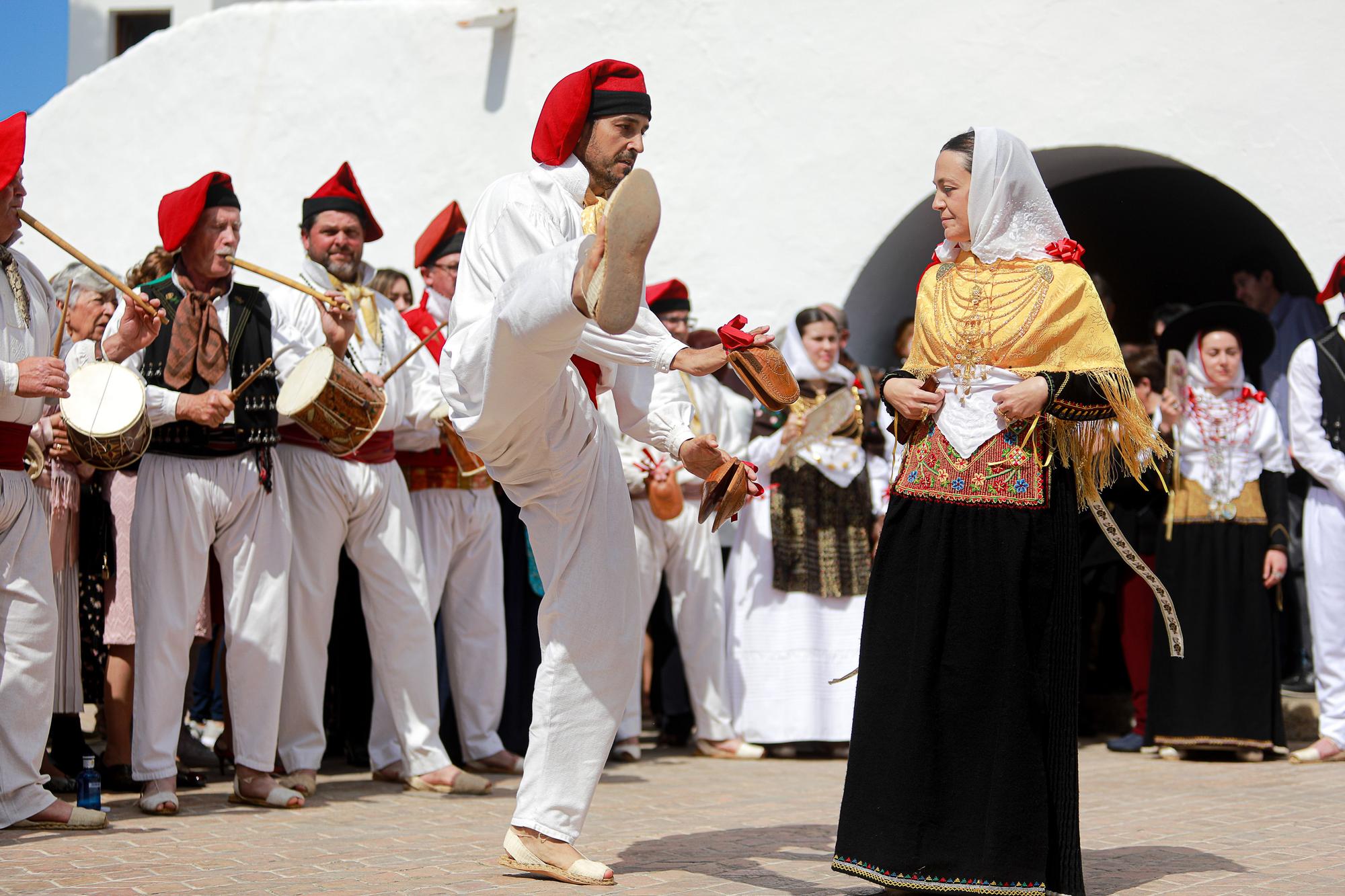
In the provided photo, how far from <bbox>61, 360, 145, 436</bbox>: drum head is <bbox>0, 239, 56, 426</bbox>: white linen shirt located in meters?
0.12

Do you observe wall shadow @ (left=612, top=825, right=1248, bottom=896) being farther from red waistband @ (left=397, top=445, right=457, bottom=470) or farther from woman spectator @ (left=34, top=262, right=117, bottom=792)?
woman spectator @ (left=34, top=262, right=117, bottom=792)

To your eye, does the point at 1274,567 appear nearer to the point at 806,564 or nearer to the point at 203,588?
the point at 806,564

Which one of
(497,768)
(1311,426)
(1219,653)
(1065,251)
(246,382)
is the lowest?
(497,768)

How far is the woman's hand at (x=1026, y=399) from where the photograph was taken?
4270 mm

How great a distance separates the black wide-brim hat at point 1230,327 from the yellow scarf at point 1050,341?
355 cm

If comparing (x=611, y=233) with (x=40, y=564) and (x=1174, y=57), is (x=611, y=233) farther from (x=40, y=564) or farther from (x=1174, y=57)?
(x=1174, y=57)

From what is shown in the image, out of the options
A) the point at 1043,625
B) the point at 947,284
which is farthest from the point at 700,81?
the point at 1043,625

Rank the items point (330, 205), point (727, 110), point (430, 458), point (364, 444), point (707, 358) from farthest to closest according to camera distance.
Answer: point (727, 110) → point (430, 458) → point (330, 205) → point (364, 444) → point (707, 358)

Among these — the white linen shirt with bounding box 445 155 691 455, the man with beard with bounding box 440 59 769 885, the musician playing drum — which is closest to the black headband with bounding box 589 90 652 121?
the man with beard with bounding box 440 59 769 885

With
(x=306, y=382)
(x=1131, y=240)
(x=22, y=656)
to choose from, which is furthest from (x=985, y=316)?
(x=1131, y=240)

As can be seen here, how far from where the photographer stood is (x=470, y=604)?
6988 millimetres

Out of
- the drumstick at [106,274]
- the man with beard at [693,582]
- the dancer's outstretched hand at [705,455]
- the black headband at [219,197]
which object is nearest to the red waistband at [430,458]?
the man with beard at [693,582]

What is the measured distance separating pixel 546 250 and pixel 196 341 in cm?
218

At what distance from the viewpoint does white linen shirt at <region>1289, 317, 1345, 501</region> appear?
752 centimetres
